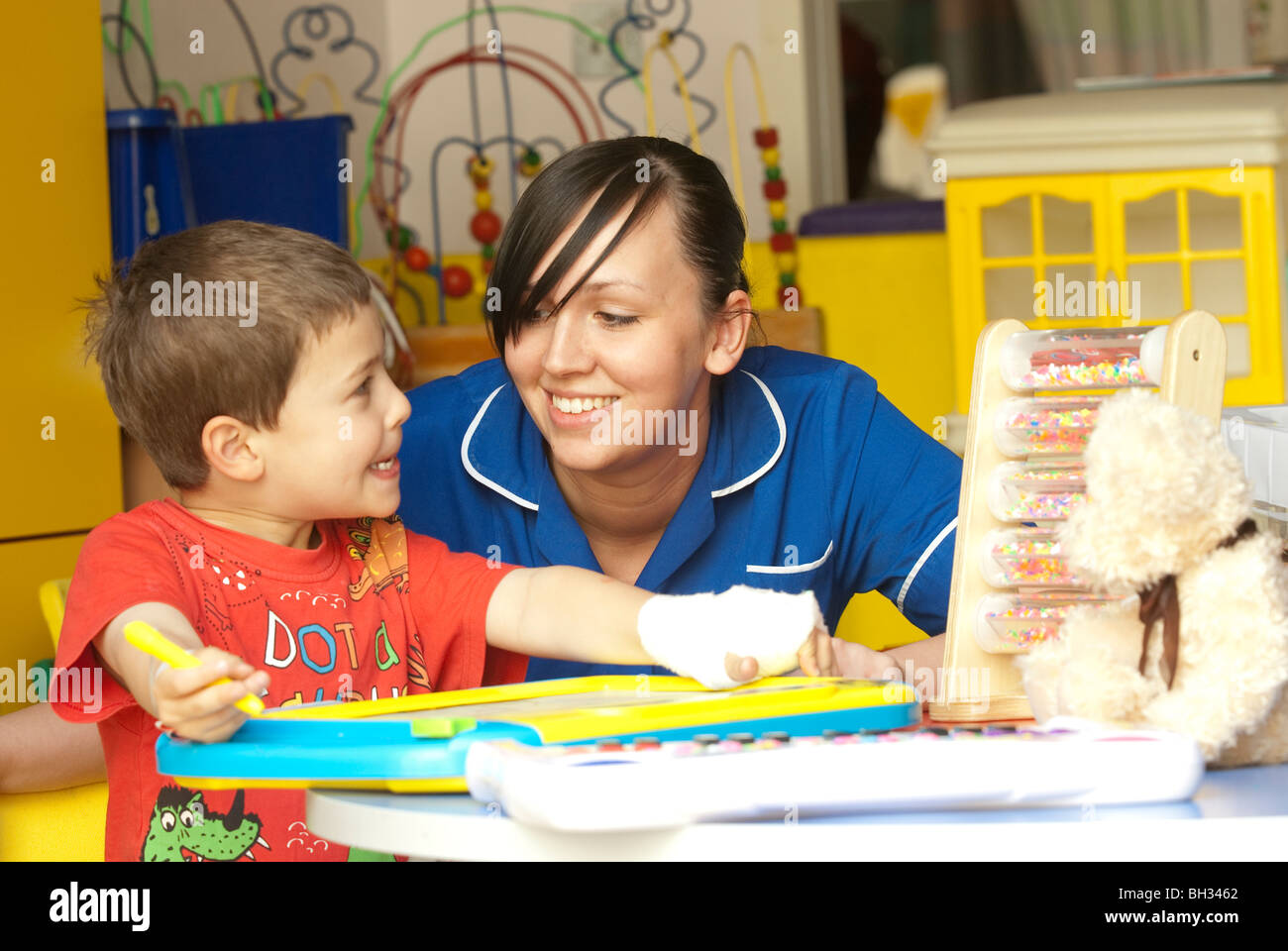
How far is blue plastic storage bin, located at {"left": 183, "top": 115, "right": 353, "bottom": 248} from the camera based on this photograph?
2086 mm

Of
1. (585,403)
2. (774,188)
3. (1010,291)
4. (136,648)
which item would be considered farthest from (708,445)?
(774,188)

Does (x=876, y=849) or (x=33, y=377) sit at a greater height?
(x=33, y=377)

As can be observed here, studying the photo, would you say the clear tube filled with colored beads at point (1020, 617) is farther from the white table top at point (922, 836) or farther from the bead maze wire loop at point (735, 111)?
the bead maze wire loop at point (735, 111)

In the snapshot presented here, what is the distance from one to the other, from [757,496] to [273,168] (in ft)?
3.79

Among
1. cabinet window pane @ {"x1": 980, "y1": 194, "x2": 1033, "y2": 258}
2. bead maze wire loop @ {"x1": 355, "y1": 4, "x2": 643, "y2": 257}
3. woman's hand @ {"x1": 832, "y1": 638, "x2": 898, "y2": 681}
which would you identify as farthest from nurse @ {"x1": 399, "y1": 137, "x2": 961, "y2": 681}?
bead maze wire loop @ {"x1": 355, "y1": 4, "x2": 643, "y2": 257}

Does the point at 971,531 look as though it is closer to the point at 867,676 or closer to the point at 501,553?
the point at 867,676

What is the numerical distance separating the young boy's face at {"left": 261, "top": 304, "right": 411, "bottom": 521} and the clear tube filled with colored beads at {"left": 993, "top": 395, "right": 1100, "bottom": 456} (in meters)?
0.44

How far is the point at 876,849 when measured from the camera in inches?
21.4

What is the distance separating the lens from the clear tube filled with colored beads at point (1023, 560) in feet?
2.60

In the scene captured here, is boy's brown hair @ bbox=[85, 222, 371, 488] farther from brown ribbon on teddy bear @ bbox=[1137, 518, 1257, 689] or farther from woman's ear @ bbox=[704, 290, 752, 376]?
brown ribbon on teddy bear @ bbox=[1137, 518, 1257, 689]

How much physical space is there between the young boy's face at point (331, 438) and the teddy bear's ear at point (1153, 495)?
553 millimetres

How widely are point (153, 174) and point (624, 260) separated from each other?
0.96m

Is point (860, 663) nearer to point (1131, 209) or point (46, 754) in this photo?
point (46, 754)
